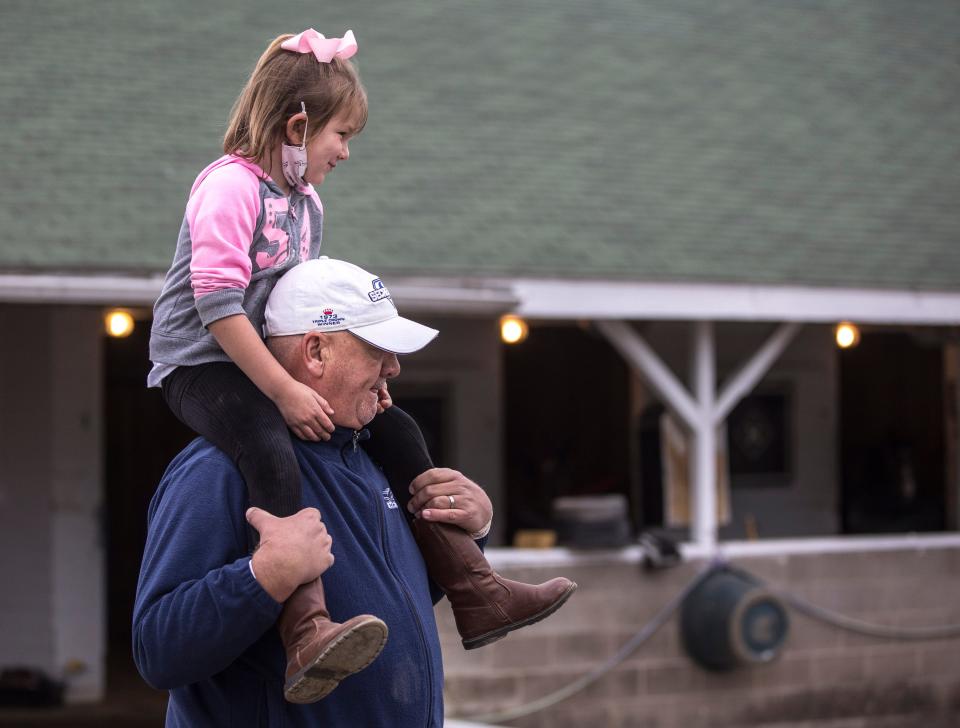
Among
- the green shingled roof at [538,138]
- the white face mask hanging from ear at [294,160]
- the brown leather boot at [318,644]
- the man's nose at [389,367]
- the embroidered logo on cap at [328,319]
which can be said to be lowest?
the brown leather boot at [318,644]

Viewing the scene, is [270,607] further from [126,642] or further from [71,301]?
[126,642]

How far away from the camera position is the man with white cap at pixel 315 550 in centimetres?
221

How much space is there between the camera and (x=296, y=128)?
259 centimetres

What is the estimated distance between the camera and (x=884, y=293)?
8.48 m

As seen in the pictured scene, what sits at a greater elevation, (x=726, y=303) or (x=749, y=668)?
(x=726, y=303)

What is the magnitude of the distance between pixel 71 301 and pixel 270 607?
4951mm

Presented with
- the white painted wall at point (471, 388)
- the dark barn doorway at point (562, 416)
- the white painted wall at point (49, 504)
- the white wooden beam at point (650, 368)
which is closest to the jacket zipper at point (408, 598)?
the white wooden beam at point (650, 368)

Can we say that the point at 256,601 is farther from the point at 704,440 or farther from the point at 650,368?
the point at 704,440

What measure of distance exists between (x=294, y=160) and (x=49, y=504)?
6.74 m

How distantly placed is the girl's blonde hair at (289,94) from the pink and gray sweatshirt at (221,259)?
0.22ft

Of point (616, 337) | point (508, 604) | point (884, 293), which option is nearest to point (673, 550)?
point (616, 337)

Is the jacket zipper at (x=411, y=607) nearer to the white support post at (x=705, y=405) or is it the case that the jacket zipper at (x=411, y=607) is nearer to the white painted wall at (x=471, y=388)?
the white support post at (x=705, y=405)

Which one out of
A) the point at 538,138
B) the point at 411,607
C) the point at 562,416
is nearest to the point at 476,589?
the point at 411,607

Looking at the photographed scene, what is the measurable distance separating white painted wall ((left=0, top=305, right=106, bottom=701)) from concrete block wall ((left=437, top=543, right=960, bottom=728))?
102 inches
